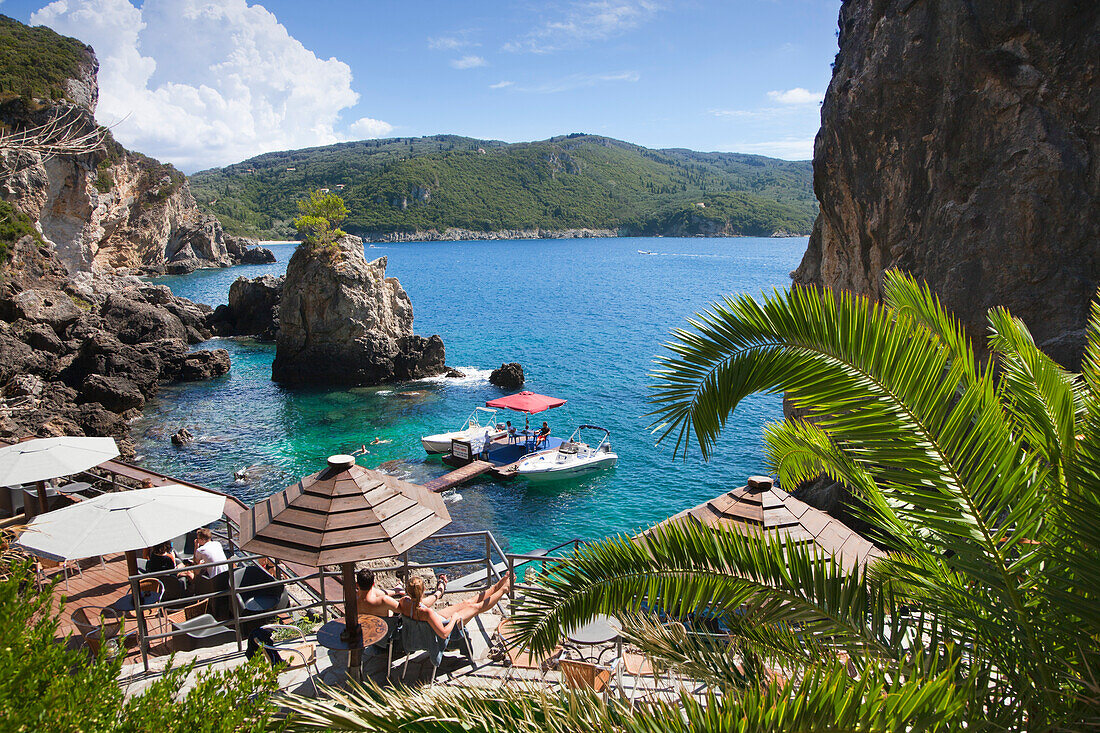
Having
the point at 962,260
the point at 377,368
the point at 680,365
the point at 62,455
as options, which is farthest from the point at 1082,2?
the point at 377,368

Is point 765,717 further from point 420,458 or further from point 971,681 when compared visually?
point 420,458

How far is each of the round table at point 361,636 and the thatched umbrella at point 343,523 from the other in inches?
3.7

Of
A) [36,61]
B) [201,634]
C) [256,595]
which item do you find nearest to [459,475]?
[256,595]

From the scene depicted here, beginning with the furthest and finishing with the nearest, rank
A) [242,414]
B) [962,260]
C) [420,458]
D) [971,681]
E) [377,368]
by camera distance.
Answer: [377,368], [242,414], [420,458], [962,260], [971,681]

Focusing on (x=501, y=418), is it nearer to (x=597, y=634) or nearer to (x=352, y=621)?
(x=597, y=634)

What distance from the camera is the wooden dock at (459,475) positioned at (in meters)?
23.4

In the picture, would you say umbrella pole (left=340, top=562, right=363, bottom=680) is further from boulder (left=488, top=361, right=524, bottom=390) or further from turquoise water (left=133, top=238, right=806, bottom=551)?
boulder (left=488, top=361, right=524, bottom=390)

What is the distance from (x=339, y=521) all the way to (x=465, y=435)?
20445 mm

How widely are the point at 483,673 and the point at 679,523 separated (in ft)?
10.5

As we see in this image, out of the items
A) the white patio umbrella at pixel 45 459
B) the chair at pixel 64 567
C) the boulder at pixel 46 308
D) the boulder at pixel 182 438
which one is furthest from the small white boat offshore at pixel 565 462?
the boulder at pixel 46 308

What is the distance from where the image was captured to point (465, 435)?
1056 inches

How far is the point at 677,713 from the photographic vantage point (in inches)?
107

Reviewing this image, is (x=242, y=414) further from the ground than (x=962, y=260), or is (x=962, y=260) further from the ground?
(x=962, y=260)

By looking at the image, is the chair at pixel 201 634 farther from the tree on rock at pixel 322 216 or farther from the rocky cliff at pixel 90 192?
the tree on rock at pixel 322 216
